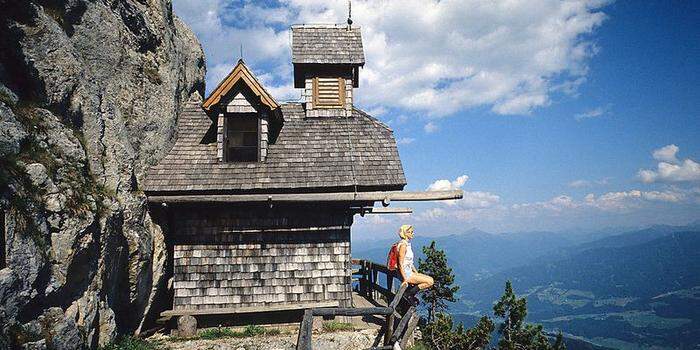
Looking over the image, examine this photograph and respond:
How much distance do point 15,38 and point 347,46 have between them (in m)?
10.8

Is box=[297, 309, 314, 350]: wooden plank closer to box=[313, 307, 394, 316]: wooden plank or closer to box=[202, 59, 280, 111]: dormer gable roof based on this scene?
box=[313, 307, 394, 316]: wooden plank

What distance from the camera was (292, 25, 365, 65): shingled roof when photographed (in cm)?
1539

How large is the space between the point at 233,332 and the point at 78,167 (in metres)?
5.97

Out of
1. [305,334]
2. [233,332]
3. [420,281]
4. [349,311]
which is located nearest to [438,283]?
[233,332]

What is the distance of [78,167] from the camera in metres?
8.06

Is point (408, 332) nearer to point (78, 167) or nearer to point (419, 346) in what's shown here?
point (419, 346)

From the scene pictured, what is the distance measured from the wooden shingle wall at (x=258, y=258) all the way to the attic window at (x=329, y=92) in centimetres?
504

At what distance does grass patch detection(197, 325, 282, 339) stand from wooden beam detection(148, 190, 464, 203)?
3635 mm

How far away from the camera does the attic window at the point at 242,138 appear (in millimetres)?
12664

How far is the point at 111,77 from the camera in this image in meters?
10.4

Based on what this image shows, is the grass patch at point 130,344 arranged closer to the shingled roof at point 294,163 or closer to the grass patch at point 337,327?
the shingled roof at point 294,163

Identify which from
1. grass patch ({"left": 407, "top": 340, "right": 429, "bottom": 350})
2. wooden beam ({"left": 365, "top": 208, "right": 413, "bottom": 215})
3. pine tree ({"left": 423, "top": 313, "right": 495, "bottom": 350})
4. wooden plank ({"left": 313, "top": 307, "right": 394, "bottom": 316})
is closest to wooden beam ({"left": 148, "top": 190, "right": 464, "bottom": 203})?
wooden beam ({"left": 365, "top": 208, "right": 413, "bottom": 215})

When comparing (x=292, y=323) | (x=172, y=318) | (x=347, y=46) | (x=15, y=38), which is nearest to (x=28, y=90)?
(x=15, y=38)

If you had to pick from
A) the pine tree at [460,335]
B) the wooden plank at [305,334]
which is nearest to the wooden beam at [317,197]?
the pine tree at [460,335]
